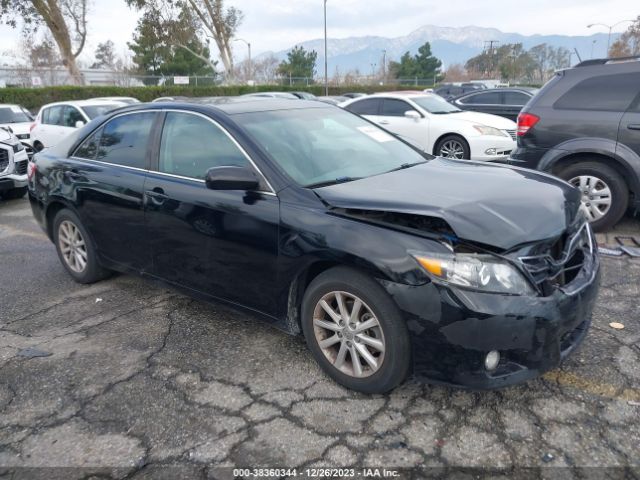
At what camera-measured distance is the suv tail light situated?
583cm

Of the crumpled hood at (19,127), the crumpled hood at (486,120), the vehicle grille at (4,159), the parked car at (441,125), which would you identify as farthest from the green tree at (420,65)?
the vehicle grille at (4,159)

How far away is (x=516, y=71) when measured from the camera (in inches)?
2734

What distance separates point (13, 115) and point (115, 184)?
41.2 feet

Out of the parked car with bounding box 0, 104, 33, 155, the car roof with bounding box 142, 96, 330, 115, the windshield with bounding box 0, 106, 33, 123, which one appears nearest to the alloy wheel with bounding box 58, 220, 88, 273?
the car roof with bounding box 142, 96, 330, 115

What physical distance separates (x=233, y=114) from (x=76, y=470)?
89.8 inches

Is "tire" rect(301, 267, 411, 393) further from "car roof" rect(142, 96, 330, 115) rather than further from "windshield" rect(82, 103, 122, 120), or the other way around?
"windshield" rect(82, 103, 122, 120)

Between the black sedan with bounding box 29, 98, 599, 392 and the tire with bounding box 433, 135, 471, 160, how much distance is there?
5673 mm

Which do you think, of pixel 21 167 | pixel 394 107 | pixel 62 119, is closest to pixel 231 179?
pixel 21 167

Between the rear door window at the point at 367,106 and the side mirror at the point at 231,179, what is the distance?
7.99 m

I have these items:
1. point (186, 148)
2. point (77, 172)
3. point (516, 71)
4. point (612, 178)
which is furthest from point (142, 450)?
point (516, 71)

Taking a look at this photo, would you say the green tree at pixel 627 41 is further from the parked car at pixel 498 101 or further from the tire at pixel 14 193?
the tire at pixel 14 193

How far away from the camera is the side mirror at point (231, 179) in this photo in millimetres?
3057

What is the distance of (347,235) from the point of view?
8.96 ft

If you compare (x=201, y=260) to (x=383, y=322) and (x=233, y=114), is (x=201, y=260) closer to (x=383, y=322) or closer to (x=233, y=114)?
(x=233, y=114)
